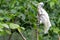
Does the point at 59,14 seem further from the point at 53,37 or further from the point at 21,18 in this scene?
the point at 21,18

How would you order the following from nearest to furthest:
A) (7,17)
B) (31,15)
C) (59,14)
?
(7,17)
(31,15)
(59,14)

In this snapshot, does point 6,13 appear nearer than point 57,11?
Yes

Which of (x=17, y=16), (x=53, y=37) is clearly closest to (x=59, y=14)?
(x=53, y=37)

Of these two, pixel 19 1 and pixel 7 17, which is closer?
pixel 7 17

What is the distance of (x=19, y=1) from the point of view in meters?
1.33

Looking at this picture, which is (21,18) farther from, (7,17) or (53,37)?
(53,37)

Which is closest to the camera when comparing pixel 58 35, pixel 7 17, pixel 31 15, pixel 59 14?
pixel 7 17

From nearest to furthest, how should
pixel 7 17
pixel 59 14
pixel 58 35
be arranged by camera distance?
pixel 7 17 → pixel 58 35 → pixel 59 14

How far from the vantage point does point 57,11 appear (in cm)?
150

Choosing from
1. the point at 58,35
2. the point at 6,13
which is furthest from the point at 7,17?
the point at 58,35

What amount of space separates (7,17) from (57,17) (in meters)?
0.45

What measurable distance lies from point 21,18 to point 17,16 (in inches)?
2.5

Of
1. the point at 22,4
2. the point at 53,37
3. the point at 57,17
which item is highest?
the point at 22,4

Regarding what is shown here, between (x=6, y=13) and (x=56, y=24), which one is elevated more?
(x=6, y=13)
